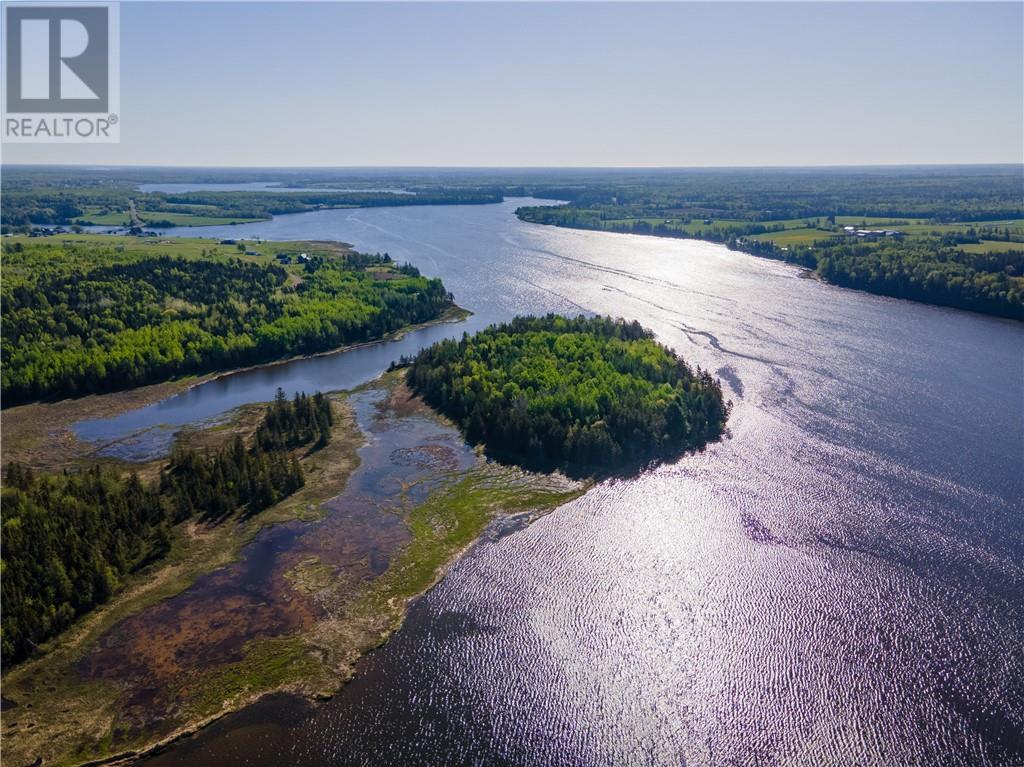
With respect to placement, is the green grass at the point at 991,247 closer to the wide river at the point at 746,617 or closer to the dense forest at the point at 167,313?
the wide river at the point at 746,617

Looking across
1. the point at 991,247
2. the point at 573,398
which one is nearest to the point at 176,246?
the point at 573,398

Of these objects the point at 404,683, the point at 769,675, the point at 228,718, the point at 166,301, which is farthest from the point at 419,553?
the point at 166,301

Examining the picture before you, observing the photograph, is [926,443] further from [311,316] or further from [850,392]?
[311,316]

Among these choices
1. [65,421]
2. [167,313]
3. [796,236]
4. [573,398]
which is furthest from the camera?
[796,236]

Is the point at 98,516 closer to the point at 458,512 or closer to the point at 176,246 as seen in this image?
the point at 458,512

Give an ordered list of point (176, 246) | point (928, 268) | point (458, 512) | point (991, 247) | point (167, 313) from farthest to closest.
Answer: point (176, 246) < point (991, 247) < point (928, 268) < point (167, 313) < point (458, 512)
